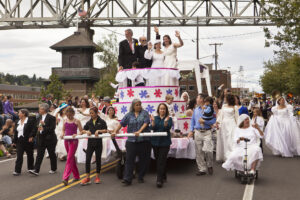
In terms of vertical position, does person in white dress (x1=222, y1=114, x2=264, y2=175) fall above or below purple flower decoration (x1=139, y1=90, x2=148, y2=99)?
below

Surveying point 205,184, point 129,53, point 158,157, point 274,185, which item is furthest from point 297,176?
point 129,53

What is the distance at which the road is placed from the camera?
909 cm

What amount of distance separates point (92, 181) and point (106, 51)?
39802mm

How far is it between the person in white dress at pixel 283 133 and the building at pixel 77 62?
48.6 metres

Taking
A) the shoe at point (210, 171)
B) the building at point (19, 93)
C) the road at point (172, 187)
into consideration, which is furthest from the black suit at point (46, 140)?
the building at point (19, 93)

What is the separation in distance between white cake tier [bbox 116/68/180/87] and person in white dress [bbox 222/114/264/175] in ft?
10.6

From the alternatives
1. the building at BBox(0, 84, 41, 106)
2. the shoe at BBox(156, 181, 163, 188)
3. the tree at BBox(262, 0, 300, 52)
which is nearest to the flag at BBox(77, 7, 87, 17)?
the tree at BBox(262, 0, 300, 52)

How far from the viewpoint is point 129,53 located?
561 inches

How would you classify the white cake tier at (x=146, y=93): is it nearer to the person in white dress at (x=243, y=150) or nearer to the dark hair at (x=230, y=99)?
the dark hair at (x=230, y=99)

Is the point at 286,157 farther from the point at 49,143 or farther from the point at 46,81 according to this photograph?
the point at 46,81

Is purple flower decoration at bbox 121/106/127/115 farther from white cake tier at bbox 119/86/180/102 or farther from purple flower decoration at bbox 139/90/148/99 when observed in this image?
purple flower decoration at bbox 139/90/148/99

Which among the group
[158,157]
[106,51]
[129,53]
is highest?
[106,51]

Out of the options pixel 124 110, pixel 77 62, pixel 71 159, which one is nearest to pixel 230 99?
pixel 124 110

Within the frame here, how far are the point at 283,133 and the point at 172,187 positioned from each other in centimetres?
719
